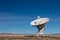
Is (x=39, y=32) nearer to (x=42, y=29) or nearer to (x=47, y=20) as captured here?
(x=42, y=29)

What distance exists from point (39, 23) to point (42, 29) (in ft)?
22.5

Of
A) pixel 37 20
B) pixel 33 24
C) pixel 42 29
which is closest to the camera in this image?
pixel 33 24

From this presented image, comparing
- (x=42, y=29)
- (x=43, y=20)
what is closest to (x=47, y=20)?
(x=43, y=20)

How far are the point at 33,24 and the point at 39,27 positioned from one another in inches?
389

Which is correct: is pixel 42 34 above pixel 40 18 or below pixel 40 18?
below

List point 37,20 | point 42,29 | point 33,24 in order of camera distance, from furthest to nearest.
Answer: point 42,29, point 37,20, point 33,24

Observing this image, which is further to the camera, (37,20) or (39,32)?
(39,32)

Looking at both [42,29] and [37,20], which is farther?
[42,29]

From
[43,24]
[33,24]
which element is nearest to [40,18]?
[43,24]

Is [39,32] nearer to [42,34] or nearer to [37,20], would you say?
[42,34]

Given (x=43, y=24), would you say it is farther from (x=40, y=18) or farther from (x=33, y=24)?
(x=33, y=24)

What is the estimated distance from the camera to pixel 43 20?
85.9m

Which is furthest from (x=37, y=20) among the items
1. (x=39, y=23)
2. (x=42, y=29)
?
(x=42, y=29)

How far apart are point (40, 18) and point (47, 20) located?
575 centimetres
